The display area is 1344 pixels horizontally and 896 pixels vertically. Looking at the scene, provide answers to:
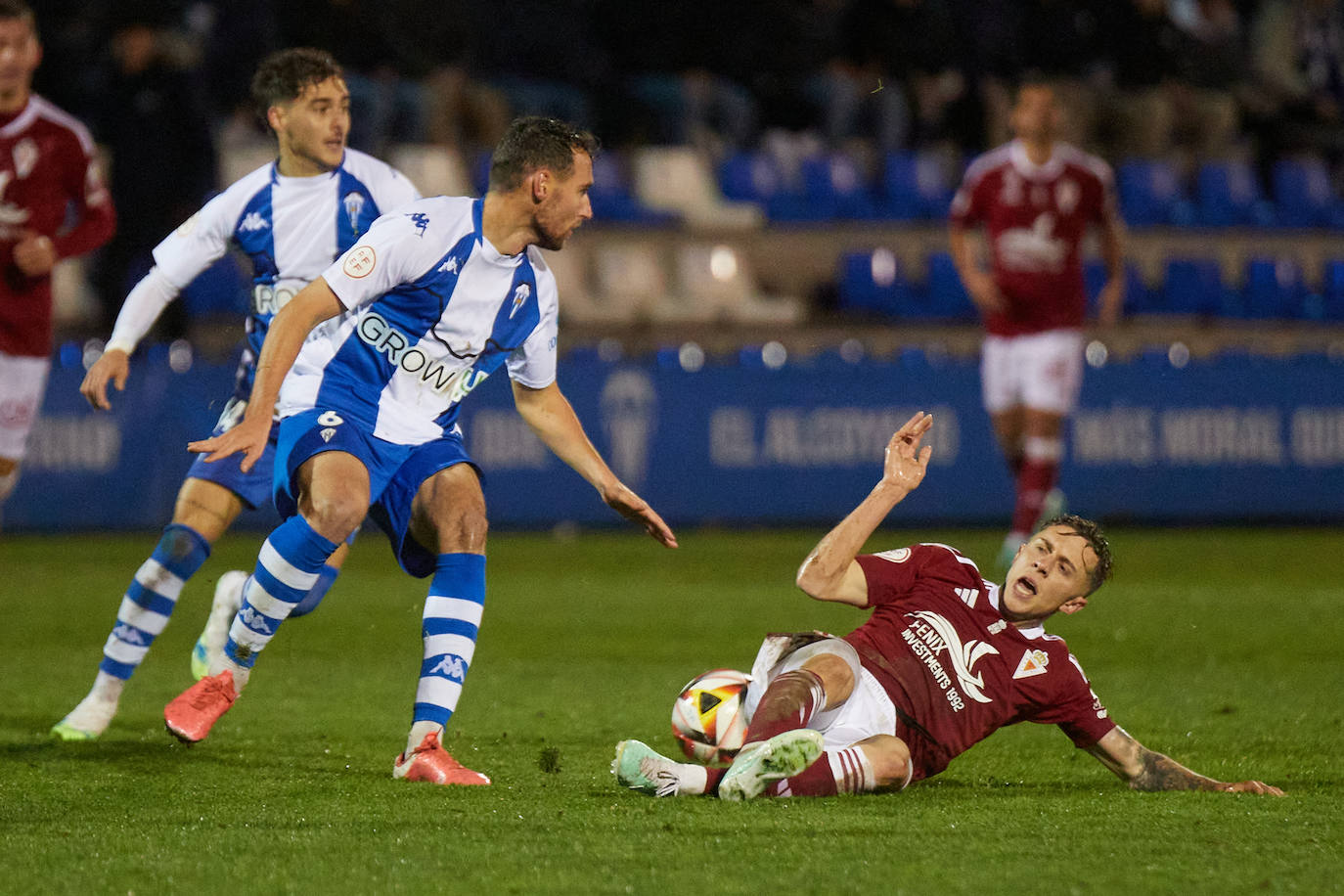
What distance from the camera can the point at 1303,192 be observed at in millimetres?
17719

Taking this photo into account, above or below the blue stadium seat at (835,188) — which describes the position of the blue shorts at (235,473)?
below

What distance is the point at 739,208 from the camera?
1545 centimetres

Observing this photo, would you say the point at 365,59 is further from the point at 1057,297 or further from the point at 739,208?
the point at 1057,297

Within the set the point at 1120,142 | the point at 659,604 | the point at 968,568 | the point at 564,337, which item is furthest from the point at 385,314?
the point at 1120,142

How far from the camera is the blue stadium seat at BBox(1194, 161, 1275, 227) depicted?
55.6 feet

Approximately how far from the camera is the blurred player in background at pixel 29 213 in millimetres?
7309

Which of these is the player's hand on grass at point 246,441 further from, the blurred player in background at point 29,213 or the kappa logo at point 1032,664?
the blurred player in background at point 29,213

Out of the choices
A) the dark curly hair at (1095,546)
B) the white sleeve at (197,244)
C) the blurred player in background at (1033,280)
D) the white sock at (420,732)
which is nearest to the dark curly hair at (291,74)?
the white sleeve at (197,244)

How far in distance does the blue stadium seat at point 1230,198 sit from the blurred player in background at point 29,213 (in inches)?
471

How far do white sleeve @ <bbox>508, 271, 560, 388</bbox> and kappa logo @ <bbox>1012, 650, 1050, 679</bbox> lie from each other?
153 centimetres

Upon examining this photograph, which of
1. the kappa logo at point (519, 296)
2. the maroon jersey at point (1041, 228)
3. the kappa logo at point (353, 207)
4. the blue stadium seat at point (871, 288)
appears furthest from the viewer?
the blue stadium seat at point (871, 288)

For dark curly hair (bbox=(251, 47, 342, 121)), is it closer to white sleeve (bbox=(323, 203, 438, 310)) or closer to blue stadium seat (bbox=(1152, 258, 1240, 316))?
white sleeve (bbox=(323, 203, 438, 310))

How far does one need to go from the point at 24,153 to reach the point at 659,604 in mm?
3747

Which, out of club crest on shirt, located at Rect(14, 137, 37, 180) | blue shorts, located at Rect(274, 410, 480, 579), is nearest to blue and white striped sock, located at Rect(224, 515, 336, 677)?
blue shorts, located at Rect(274, 410, 480, 579)
